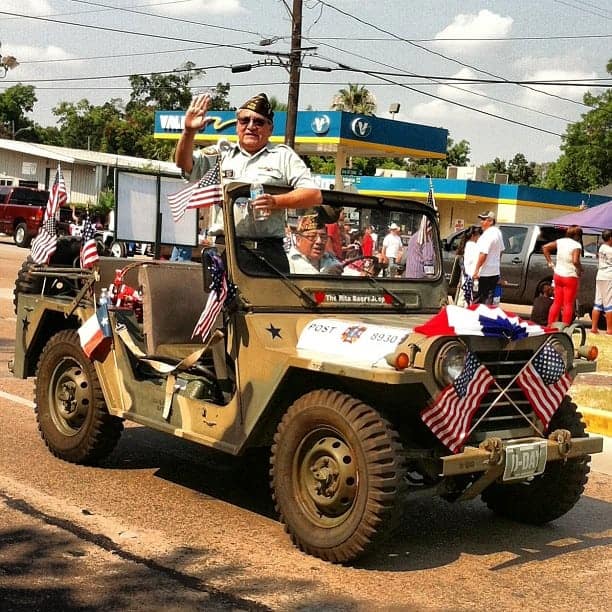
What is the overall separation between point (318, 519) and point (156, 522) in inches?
39.7

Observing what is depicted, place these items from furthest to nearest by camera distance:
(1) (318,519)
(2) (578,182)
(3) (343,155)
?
(2) (578,182) → (3) (343,155) → (1) (318,519)

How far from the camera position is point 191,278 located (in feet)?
20.8

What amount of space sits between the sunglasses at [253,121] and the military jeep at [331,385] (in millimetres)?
464

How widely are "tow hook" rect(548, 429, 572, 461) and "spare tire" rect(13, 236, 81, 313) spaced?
3.55 m

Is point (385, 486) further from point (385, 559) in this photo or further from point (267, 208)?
point (267, 208)

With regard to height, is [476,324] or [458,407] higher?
[476,324]

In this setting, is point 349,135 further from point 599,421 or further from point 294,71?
point 599,421

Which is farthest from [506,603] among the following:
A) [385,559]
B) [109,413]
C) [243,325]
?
[109,413]

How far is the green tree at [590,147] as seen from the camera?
211 ft

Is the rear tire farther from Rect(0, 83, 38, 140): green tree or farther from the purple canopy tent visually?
Rect(0, 83, 38, 140): green tree

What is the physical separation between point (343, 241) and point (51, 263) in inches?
96.2

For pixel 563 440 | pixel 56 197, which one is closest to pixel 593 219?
pixel 56 197

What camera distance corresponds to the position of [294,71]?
27484 mm

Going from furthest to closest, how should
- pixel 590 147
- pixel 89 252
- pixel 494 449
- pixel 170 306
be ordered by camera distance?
1. pixel 590 147
2. pixel 89 252
3. pixel 170 306
4. pixel 494 449
